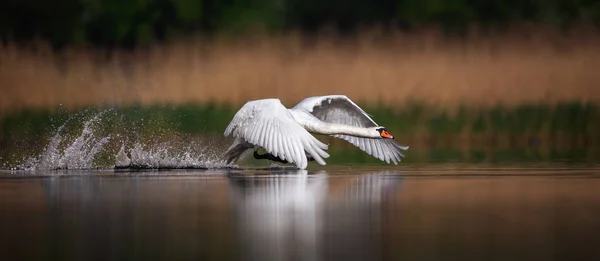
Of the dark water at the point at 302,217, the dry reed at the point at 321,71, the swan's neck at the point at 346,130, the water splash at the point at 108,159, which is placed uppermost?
the dry reed at the point at 321,71

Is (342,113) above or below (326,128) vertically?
above

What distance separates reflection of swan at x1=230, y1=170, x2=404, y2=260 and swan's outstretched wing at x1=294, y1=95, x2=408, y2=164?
2.36 metres

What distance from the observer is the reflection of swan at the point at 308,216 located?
6875 millimetres

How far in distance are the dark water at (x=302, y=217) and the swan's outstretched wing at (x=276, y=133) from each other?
0.91ft

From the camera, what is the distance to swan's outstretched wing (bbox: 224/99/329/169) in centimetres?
1305

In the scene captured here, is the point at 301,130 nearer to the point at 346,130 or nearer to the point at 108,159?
the point at 346,130

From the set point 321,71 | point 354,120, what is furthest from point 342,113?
point 321,71

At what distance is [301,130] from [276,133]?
0.87 feet

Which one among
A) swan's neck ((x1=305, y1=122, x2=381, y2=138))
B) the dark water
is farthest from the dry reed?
the dark water

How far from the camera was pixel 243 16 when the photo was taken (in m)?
25.9

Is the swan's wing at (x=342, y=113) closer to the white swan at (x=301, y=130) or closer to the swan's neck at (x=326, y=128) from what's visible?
the white swan at (x=301, y=130)

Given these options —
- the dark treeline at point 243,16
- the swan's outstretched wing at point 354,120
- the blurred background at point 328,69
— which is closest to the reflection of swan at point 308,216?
the swan's outstretched wing at point 354,120

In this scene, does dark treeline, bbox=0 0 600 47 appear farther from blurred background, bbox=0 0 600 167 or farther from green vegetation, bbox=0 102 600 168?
green vegetation, bbox=0 102 600 168

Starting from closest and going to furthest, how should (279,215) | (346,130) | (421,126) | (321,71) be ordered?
(279,215), (346,130), (421,126), (321,71)
